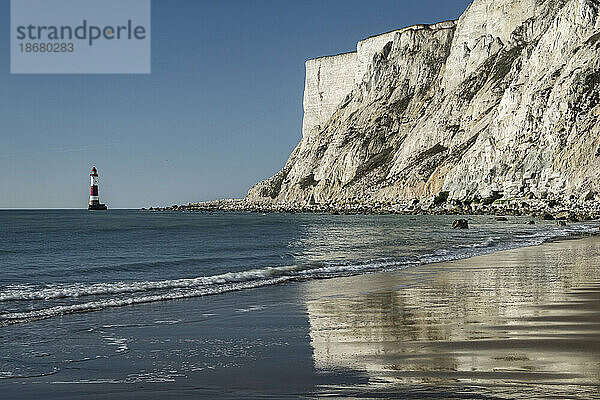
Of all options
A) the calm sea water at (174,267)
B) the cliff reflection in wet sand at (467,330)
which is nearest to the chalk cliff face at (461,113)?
the calm sea water at (174,267)

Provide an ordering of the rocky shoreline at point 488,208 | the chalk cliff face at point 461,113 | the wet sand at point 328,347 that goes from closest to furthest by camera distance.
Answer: the wet sand at point 328,347 < the rocky shoreline at point 488,208 < the chalk cliff face at point 461,113

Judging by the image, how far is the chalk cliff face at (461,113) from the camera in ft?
231

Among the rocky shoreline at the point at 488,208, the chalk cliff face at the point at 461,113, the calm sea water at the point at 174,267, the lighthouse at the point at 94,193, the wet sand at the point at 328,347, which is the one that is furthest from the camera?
the lighthouse at the point at 94,193

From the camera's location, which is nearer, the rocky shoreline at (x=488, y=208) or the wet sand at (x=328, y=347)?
the wet sand at (x=328, y=347)

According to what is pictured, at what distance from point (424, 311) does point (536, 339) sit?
9.10 feet

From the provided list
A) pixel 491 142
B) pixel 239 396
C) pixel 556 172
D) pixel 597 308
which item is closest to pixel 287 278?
pixel 597 308

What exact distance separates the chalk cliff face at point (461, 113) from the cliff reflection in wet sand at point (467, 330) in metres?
55.3

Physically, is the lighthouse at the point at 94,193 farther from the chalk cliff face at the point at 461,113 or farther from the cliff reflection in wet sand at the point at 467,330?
the cliff reflection in wet sand at the point at 467,330

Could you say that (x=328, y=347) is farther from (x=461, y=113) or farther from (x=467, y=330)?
(x=461, y=113)

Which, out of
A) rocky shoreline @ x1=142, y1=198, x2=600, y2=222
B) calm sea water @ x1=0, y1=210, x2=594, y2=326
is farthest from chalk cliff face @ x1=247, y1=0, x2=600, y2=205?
calm sea water @ x1=0, y1=210, x2=594, y2=326

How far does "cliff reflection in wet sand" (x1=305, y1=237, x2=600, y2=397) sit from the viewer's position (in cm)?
588

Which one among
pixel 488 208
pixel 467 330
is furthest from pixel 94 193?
pixel 467 330

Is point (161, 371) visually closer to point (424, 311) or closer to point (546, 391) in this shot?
point (546, 391)

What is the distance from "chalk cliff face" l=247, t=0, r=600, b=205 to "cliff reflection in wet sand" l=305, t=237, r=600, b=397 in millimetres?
55337
